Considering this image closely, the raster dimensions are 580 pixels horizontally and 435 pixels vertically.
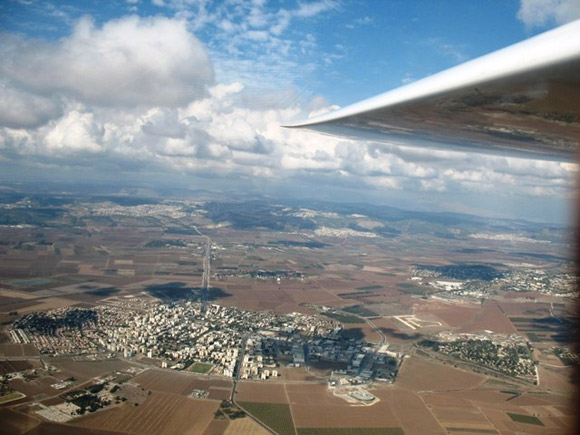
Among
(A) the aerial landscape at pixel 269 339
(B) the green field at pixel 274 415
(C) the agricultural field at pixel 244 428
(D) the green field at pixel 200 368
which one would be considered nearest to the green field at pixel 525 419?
(A) the aerial landscape at pixel 269 339

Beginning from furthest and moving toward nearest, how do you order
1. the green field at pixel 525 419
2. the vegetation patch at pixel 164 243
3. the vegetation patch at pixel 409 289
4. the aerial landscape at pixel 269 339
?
the vegetation patch at pixel 164 243
the vegetation patch at pixel 409 289
the green field at pixel 525 419
the aerial landscape at pixel 269 339

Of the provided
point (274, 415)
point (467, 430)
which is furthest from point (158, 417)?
point (467, 430)

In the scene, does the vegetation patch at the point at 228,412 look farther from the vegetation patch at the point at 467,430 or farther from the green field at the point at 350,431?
the vegetation patch at the point at 467,430

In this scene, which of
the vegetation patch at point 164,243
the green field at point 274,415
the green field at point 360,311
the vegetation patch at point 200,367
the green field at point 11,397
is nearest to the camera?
the green field at point 11,397

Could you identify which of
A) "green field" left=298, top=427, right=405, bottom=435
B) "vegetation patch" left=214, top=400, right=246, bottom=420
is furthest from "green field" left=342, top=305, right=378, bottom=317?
"vegetation patch" left=214, top=400, right=246, bottom=420

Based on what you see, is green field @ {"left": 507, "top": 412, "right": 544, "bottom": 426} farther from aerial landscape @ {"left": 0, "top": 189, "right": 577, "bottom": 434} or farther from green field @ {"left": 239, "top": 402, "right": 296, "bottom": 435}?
green field @ {"left": 239, "top": 402, "right": 296, "bottom": 435}
